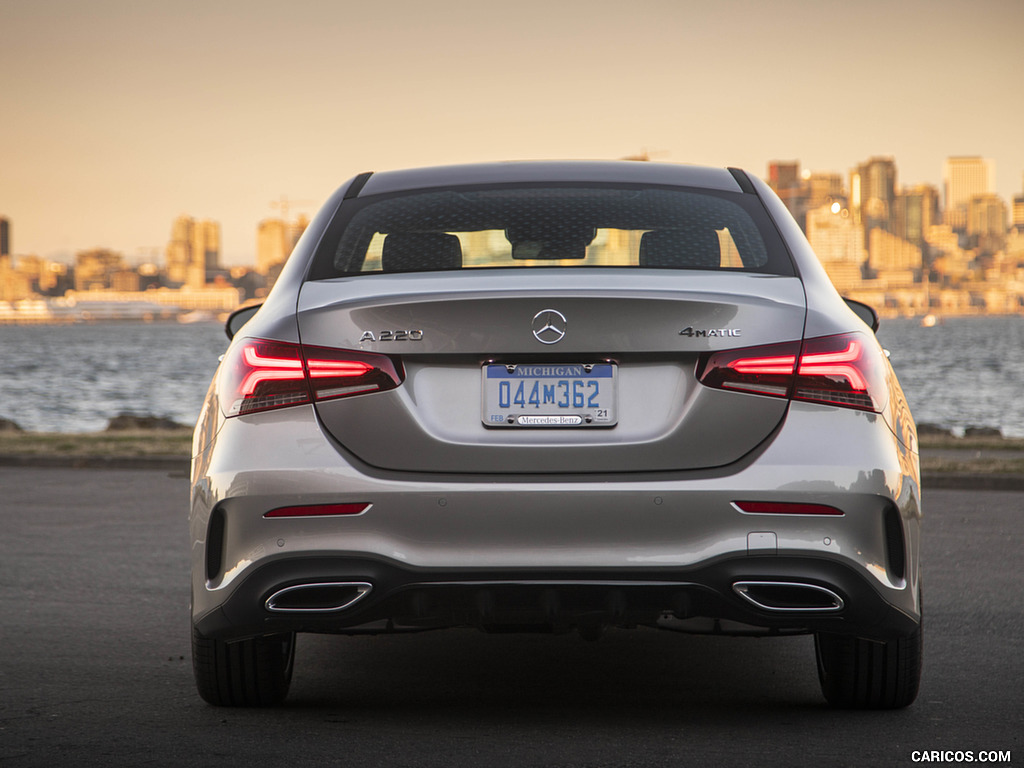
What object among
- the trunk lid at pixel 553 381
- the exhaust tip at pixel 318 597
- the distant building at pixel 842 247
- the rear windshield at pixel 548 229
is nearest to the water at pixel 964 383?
the distant building at pixel 842 247

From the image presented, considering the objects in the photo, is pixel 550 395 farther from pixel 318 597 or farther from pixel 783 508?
pixel 318 597

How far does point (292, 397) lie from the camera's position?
12.2 ft

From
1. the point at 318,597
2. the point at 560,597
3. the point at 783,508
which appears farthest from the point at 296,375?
the point at 783,508

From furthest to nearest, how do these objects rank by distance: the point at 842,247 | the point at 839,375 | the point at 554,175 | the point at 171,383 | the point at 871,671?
1. the point at 842,247
2. the point at 171,383
3. the point at 554,175
4. the point at 871,671
5. the point at 839,375

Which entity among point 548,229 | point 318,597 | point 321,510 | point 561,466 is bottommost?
point 318,597

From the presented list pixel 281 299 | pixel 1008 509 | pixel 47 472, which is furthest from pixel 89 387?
pixel 281 299

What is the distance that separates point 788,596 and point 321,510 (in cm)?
128

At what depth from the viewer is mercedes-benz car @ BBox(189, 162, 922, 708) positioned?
3584mm

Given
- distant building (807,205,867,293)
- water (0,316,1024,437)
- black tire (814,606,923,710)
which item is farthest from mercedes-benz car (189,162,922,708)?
distant building (807,205,867,293)

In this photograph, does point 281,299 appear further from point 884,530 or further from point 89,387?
point 89,387

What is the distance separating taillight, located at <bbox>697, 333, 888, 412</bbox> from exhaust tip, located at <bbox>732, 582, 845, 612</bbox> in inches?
19.9

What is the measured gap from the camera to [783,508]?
360 cm

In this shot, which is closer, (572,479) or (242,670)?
(572,479)

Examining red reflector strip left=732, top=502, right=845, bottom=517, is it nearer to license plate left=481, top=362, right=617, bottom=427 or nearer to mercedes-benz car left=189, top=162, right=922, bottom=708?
mercedes-benz car left=189, top=162, right=922, bottom=708
